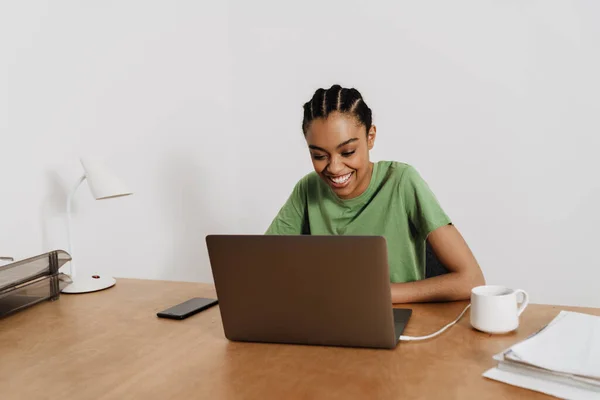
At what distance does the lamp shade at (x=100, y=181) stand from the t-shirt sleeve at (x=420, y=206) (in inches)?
35.3

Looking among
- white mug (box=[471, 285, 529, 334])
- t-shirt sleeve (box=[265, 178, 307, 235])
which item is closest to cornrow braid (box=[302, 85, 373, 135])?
t-shirt sleeve (box=[265, 178, 307, 235])

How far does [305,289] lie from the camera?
99cm

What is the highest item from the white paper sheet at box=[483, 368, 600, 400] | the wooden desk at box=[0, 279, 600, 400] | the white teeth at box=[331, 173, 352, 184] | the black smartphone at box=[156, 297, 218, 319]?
the white teeth at box=[331, 173, 352, 184]

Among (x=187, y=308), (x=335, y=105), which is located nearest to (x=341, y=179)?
(x=335, y=105)

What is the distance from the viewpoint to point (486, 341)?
1.01 meters

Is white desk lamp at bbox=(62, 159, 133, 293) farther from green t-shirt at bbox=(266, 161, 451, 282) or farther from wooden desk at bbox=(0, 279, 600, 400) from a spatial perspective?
green t-shirt at bbox=(266, 161, 451, 282)

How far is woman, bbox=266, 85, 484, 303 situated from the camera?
1.52 m

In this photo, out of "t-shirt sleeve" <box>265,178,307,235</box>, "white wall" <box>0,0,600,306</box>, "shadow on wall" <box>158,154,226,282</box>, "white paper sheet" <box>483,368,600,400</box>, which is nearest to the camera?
"white paper sheet" <box>483,368,600,400</box>

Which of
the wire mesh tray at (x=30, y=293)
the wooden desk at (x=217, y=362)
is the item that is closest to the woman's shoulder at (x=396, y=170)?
the wooden desk at (x=217, y=362)

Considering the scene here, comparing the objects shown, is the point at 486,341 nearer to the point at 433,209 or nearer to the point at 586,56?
the point at 433,209

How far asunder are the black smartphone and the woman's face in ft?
1.72

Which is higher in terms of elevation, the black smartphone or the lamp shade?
the lamp shade

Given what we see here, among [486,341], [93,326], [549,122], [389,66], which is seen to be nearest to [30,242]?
[93,326]

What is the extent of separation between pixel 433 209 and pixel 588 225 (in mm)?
1252
